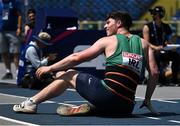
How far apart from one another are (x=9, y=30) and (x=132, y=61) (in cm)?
770

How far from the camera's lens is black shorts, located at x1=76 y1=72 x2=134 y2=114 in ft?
27.7

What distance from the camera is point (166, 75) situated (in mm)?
15141

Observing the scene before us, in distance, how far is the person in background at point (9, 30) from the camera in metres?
15.6

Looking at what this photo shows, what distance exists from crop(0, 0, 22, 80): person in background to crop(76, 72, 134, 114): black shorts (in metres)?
7.10

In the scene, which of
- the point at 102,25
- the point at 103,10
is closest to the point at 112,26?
the point at 102,25

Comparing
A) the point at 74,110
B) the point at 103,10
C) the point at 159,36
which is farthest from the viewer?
the point at 103,10

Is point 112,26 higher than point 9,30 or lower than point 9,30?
higher

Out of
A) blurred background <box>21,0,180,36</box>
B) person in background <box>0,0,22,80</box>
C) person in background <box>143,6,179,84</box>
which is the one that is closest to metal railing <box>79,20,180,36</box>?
blurred background <box>21,0,180,36</box>

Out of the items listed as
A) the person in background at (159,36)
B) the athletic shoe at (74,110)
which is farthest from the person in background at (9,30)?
the athletic shoe at (74,110)

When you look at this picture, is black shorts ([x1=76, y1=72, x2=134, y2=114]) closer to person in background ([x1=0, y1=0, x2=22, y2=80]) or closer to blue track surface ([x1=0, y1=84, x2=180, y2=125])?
blue track surface ([x1=0, y1=84, x2=180, y2=125])

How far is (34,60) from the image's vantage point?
43.1 ft

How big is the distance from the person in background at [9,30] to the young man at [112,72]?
703 cm

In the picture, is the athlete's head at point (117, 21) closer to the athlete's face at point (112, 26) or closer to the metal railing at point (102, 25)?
the athlete's face at point (112, 26)

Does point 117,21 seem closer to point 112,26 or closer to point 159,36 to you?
point 112,26
